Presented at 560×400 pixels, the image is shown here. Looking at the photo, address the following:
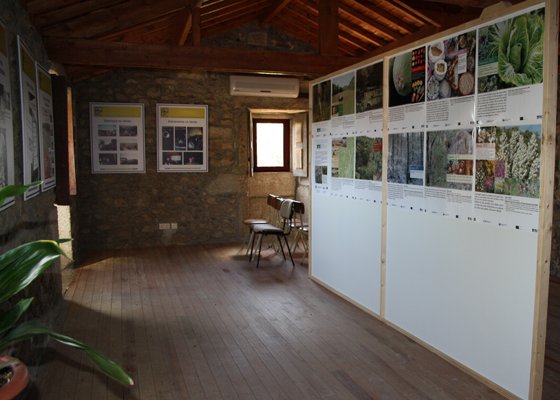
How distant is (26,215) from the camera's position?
3393 millimetres

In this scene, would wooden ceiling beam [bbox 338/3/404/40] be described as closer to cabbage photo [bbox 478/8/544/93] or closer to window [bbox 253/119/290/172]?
window [bbox 253/119/290/172]

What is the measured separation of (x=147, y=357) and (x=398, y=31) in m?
5.49

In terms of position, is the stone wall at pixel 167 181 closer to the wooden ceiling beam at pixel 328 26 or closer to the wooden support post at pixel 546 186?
the wooden ceiling beam at pixel 328 26

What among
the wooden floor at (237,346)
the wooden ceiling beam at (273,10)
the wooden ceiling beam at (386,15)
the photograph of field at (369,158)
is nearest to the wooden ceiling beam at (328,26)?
the wooden ceiling beam at (386,15)

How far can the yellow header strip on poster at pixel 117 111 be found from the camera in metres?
7.28

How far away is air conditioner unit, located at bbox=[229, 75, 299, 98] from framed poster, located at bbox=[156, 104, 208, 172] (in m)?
0.62

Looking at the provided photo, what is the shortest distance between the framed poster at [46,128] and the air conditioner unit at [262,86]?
342cm

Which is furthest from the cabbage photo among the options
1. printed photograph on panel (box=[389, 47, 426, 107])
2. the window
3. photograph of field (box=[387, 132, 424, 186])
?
the window

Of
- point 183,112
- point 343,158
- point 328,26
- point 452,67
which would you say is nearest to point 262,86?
point 183,112

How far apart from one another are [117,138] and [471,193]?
5829mm

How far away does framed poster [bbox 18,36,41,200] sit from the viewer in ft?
10.8

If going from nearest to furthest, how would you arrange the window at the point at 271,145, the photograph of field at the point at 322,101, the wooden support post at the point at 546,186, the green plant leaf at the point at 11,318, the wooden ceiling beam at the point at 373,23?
the green plant leaf at the point at 11,318, the wooden support post at the point at 546,186, the photograph of field at the point at 322,101, the wooden ceiling beam at the point at 373,23, the window at the point at 271,145

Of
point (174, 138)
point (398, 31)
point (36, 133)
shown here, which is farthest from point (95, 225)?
point (398, 31)

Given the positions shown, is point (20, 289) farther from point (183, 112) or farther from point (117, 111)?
point (183, 112)
